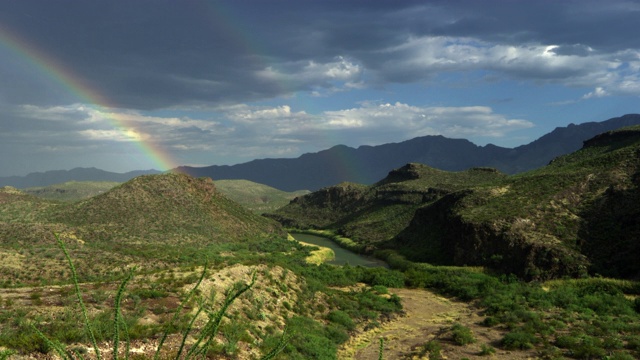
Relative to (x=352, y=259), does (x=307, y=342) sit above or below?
above

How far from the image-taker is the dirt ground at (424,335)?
24120mm

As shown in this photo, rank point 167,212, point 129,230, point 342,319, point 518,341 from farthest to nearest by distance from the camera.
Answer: point 167,212 → point 129,230 → point 342,319 → point 518,341

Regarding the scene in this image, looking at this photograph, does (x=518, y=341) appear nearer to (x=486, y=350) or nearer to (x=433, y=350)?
(x=486, y=350)

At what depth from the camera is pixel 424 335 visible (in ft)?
93.2

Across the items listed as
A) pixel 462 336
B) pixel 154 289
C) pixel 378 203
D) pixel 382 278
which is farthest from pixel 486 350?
pixel 378 203

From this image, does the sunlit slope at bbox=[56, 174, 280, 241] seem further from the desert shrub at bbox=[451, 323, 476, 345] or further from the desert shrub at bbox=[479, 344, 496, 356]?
the desert shrub at bbox=[479, 344, 496, 356]

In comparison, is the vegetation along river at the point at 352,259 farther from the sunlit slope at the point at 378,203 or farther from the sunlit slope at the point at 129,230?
the sunlit slope at the point at 129,230

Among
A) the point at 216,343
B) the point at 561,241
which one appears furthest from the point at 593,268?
the point at 216,343

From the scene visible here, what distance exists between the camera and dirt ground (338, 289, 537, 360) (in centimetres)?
2412

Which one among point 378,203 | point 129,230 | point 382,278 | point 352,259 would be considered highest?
point 129,230

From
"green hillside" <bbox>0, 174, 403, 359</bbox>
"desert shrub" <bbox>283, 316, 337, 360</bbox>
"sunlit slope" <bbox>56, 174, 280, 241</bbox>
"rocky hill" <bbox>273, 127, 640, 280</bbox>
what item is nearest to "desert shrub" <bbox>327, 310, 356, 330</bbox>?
"green hillside" <bbox>0, 174, 403, 359</bbox>

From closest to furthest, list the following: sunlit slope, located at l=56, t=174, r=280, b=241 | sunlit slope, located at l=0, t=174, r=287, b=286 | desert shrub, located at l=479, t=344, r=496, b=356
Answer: desert shrub, located at l=479, t=344, r=496, b=356 → sunlit slope, located at l=0, t=174, r=287, b=286 → sunlit slope, located at l=56, t=174, r=280, b=241

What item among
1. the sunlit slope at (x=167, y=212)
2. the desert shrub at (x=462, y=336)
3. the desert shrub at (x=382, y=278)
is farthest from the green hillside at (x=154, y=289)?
the desert shrub at (x=462, y=336)

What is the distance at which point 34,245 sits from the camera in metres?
49.4
